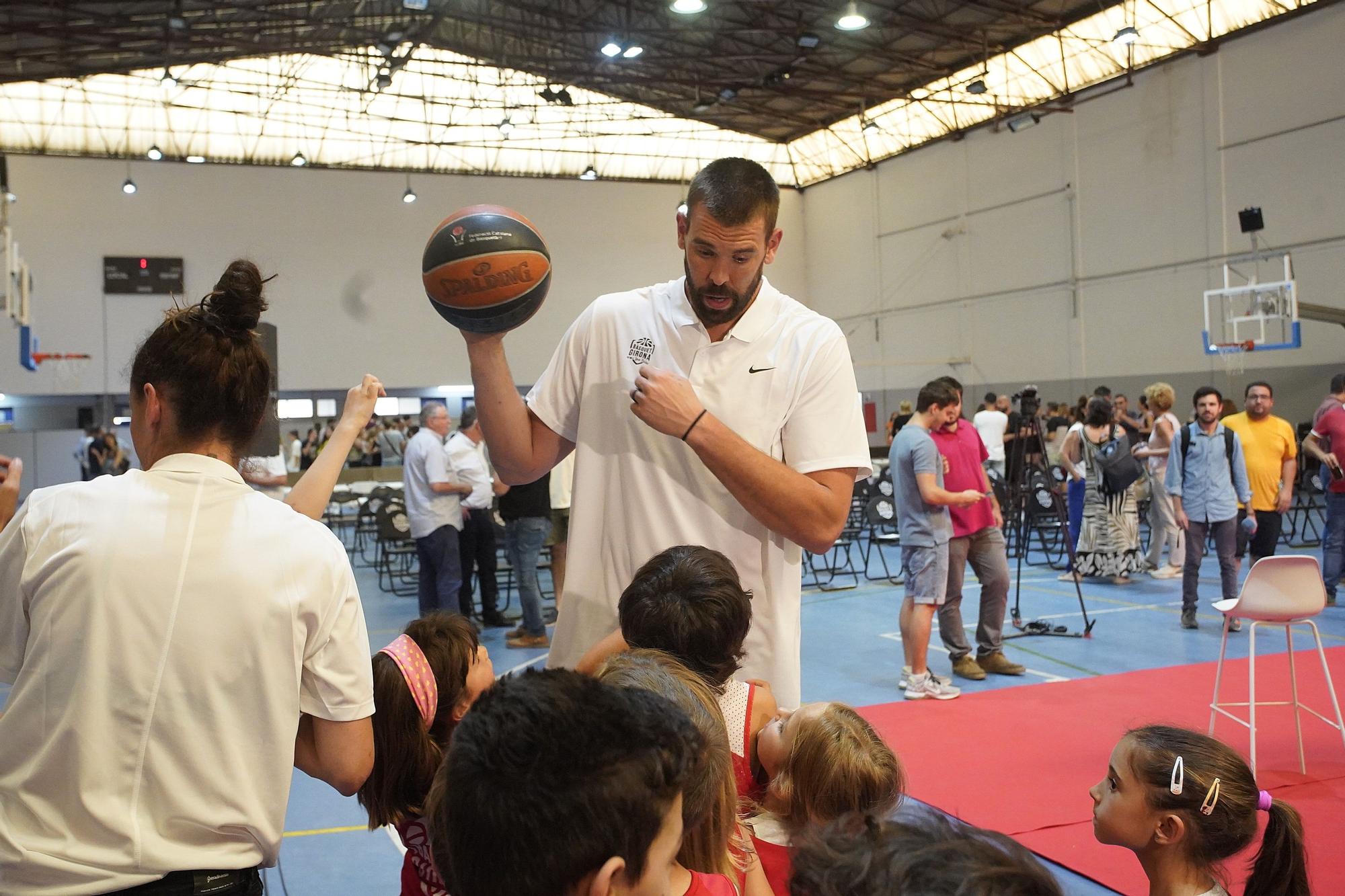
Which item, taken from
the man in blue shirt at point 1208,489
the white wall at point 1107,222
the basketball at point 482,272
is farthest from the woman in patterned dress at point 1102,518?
the basketball at point 482,272

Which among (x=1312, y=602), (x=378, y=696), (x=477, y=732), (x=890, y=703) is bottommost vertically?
(x=890, y=703)

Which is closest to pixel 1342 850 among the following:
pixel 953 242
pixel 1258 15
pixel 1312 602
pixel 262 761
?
pixel 1312 602

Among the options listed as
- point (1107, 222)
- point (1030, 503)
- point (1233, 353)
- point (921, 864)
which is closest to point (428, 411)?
point (1030, 503)

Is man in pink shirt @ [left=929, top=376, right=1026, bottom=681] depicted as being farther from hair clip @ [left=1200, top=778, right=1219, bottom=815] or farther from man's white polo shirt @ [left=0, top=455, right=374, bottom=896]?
man's white polo shirt @ [left=0, top=455, right=374, bottom=896]

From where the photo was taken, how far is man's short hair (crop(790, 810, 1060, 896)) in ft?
3.15

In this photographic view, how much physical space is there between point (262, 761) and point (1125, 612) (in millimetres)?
8099

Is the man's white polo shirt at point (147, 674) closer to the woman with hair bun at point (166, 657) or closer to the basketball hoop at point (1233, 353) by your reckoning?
the woman with hair bun at point (166, 657)

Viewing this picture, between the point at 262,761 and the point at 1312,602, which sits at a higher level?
the point at 262,761

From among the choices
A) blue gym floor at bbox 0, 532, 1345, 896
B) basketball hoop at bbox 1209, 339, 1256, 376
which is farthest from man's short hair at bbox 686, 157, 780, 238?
basketball hoop at bbox 1209, 339, 1256, 376

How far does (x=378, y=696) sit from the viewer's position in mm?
2049

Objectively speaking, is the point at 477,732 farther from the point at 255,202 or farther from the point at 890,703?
the point at 255,202

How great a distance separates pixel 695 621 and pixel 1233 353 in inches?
658

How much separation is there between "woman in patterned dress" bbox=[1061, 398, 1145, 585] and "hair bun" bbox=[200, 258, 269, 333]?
8919 mm

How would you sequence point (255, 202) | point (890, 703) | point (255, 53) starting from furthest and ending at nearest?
point (255, 202)
point (255, 53)
point (890, 703)
